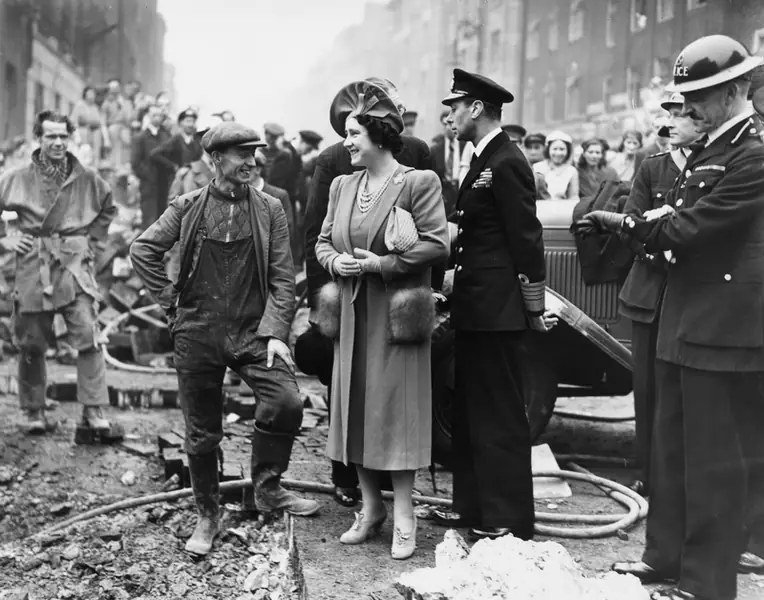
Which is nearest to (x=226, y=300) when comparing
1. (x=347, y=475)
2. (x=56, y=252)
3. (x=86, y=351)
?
(x=347, y=475)

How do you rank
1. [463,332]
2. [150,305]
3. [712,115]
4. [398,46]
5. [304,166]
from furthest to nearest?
[398,46] → [304,166] → [150,305] → [463,332] → [712,115]

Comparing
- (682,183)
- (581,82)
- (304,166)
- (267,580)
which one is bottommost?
(267,580)

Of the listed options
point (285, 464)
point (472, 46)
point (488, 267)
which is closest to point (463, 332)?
point (488, 267)

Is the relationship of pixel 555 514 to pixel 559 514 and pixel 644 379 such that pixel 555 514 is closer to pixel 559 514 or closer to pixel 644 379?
pixel 559 514

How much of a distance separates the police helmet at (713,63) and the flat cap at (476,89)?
3.08 feet

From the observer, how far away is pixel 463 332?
471cm

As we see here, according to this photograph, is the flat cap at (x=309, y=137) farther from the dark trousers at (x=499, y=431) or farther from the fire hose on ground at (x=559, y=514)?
the dark trousers at (x=499, y=431)

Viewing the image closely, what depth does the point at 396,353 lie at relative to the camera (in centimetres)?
441

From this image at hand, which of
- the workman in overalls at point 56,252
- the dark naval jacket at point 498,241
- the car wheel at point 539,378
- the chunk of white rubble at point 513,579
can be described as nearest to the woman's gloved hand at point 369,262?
the dark naval jacket at point 498,241

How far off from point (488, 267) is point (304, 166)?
8272 mm

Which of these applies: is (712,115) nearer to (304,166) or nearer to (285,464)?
(285,464)

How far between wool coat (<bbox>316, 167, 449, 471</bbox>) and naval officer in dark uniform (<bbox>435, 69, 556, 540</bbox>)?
0.25m

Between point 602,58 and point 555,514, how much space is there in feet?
49.7

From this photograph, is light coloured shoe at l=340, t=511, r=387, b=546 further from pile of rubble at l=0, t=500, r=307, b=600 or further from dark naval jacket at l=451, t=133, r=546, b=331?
dark naval jacket at l=451, t=133, r=546, b=331
